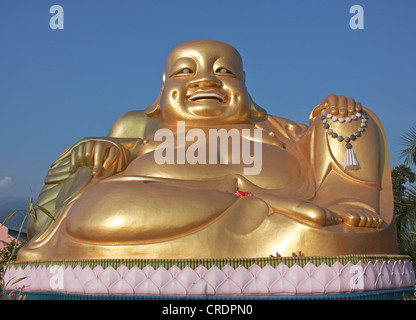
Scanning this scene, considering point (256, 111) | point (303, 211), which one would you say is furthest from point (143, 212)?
point (256, 111)

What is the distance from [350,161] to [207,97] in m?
1.84

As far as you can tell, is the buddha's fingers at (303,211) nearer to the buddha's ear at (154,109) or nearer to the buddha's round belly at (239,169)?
the buddha's round belly at (239,169)

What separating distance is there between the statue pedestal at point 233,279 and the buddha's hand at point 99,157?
1429 mm

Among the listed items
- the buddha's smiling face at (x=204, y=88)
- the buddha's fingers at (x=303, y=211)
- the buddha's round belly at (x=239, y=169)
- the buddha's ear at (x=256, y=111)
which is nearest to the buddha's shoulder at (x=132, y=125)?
the buddha's smiling face at (x=204, y=88)

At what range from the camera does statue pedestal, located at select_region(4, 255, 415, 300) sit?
368 centimetres

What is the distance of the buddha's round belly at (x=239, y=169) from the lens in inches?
186

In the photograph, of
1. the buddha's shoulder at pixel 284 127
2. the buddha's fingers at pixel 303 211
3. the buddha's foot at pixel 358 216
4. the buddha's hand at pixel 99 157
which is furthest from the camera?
the buddha's shoulder at pixel 284 127

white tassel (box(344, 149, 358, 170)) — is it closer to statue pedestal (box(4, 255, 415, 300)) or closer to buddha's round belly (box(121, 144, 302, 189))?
buddha's round belly (box(121, 144, 302, 189))

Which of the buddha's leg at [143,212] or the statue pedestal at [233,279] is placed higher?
the buddha's leg at [143,212]

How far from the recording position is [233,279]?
373cm

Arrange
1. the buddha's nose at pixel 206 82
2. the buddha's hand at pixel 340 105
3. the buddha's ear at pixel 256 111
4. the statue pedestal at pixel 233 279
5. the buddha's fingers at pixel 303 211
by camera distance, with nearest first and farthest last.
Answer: the statue pedestal at pixel 233 279, the buddha's fingers at pixel 303 211, the buddha's hand at pixel 340 105, the buddha's nose at pixel 206 82, the buddha's ear at pixel 256 111

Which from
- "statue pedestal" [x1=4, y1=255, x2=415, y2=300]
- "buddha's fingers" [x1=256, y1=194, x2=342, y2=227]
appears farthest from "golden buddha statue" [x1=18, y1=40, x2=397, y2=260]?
"statue pedestal" [x1=4, y1=255, x2=415, y2=300]

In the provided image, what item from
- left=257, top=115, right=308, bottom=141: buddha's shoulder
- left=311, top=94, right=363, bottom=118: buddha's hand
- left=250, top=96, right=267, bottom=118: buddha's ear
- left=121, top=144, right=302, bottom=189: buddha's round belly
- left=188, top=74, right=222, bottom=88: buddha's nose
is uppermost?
left=188, top=74, right=222, bottom=88: buddha's nose

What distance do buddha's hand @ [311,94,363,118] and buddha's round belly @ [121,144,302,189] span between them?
0.70 m
